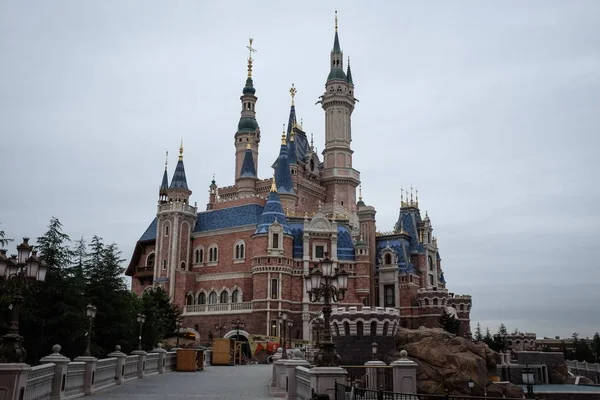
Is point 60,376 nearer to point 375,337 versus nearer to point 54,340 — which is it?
point 54,340

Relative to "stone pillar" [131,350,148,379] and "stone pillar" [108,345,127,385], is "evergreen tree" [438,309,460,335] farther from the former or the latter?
"stone pillar" [108,345,127,385]

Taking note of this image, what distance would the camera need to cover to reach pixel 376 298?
5928 cm

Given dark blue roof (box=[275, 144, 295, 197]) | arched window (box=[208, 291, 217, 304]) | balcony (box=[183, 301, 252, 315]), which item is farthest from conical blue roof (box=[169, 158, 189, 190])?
balcony (box=[183, 301, 252, 315])

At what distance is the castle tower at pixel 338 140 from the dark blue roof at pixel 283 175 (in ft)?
22.6

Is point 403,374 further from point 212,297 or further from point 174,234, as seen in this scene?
point 174,234

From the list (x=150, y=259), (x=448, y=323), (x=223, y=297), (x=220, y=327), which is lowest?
(x=220, y=327)

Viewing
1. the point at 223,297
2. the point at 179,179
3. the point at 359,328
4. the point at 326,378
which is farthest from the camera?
the point at 179,179

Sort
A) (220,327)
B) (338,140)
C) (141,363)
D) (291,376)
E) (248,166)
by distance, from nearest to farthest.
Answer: (291,376), (141,363), (220,327), (338,140), (248,166)

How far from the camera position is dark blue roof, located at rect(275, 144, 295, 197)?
59.3 metres

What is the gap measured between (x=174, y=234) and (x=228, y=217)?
17.1 ft

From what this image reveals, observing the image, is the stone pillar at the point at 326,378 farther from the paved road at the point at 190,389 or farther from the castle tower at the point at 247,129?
the castle tower at the point at 247,129

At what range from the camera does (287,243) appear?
5231 centimetres

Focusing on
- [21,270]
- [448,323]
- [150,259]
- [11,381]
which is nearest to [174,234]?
[150,259]

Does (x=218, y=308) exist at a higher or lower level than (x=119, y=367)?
higher
